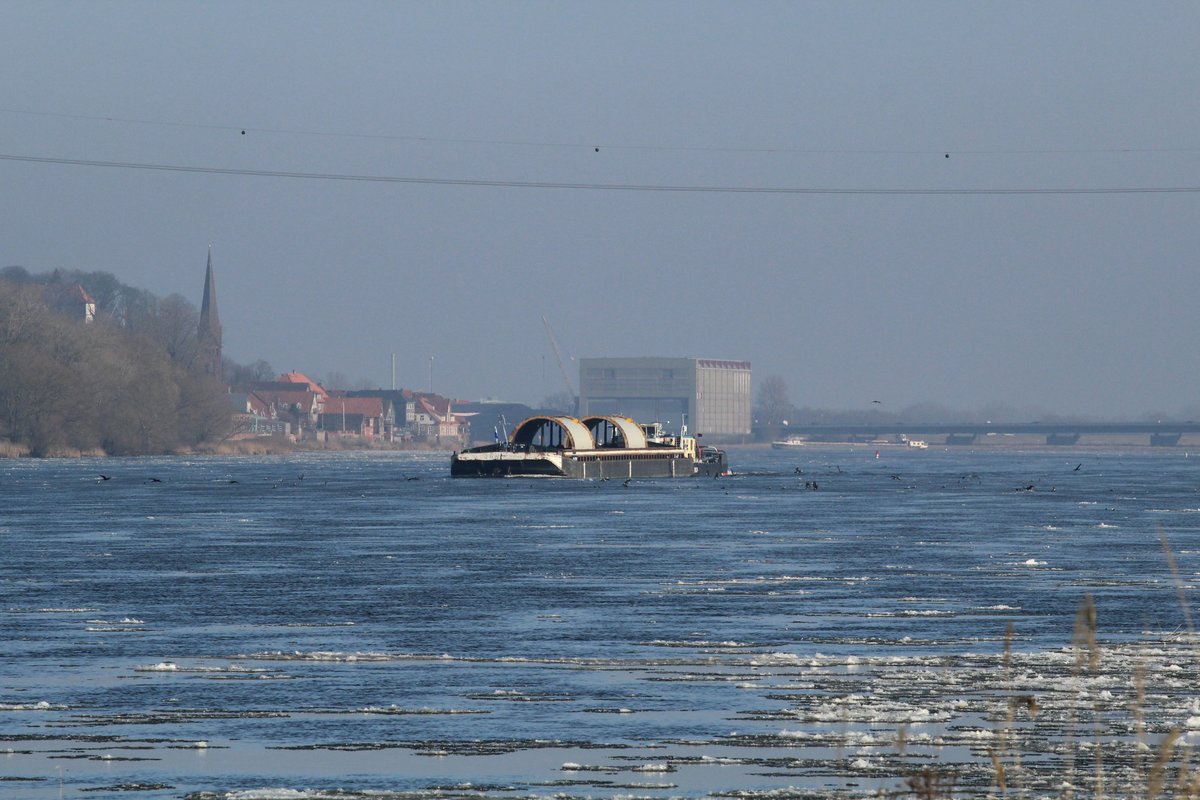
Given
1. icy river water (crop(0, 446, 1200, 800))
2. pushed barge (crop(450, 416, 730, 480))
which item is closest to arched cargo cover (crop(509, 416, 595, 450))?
pushed barge (crop(450, 416, 730, 480))

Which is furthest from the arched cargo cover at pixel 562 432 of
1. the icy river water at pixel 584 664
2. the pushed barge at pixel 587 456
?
the icy river water at pixel 584 664

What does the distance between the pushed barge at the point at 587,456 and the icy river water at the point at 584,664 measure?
280ft

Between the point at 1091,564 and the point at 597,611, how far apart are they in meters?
19.2

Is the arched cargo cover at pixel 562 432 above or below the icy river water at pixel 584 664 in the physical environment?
above

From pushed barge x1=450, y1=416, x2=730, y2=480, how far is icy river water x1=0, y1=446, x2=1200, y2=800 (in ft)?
280

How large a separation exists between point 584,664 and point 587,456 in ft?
422

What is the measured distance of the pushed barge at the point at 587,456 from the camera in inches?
5810

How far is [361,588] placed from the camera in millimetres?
39250

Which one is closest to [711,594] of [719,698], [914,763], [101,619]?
[101,619]

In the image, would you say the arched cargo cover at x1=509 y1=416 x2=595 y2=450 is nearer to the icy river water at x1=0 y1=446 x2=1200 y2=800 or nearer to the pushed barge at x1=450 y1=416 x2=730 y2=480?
the pushed barge at x1=450 y1=416 x2=730 y2=480

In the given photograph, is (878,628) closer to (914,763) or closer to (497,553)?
(914,763)

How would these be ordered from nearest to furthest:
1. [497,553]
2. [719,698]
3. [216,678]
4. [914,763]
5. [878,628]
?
[914,763] < [719,698] < [216,678] < [878,628] < [497,553]

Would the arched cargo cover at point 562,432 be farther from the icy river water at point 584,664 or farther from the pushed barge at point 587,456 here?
the icy river water at point 584,664

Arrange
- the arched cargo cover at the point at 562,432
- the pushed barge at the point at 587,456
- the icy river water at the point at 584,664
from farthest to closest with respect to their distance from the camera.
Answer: the arched cargo cover at the point at 562,432 → the pushed barge at the point at 587,456 → the icy river water at the point at 584,664
